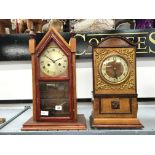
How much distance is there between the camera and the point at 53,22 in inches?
63.9

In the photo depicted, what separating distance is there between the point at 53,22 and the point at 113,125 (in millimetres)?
736

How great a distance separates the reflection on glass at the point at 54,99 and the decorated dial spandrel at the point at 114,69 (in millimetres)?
180

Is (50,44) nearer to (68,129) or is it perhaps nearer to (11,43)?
(68,129)

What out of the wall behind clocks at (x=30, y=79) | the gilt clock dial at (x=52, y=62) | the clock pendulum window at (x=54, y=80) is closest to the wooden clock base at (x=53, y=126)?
the clock pendulum window at (x=54, y=80)

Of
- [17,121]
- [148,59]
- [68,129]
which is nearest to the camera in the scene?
[68,129]

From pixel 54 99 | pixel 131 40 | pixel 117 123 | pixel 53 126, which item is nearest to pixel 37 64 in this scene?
pixel 54 99

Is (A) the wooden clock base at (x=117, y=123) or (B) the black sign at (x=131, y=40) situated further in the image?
(B) the black sign at (x=131, y=40)

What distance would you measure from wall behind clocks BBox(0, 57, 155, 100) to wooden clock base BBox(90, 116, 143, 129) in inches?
17.7

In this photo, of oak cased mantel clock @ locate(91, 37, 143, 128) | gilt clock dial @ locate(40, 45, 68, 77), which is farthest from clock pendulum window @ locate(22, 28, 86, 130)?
oak cased mantel clock @ locate(91, 37, 143, 128)

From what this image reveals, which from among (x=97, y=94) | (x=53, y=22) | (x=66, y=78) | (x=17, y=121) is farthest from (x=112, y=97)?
(x=53, y=22)

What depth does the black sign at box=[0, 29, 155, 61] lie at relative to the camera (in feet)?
5.16

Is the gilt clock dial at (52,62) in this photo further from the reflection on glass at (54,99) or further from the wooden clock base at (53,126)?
the wooden clock base at (53,126)

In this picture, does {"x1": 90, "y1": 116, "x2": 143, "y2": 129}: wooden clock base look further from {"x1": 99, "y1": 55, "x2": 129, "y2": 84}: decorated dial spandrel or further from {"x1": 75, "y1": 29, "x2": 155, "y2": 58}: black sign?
{"x1": 75, "y1": 29, "x2": 155, "y2": 58}: black sign

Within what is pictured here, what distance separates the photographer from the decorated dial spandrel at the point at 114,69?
1.23 m
